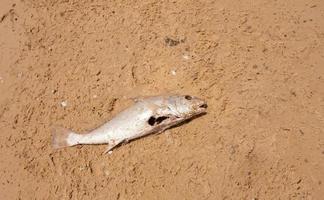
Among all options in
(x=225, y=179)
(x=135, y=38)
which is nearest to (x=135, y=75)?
(x=135, y=38)

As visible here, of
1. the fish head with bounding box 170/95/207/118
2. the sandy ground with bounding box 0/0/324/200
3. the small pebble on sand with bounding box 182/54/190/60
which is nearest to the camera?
A: the sandy ground with bounding box 0/0/324/200

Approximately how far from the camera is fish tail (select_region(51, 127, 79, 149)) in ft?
15.1

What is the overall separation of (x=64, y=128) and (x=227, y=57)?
1.57 metres

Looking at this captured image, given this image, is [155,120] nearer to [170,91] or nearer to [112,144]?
[170,91]

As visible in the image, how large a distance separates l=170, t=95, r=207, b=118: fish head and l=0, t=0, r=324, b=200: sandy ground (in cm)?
9

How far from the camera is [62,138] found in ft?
15.2

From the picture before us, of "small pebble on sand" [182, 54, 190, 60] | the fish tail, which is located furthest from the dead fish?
"small pebble on sand" [182, 54, 190, 60]

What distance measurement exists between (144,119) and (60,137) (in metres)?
0.76

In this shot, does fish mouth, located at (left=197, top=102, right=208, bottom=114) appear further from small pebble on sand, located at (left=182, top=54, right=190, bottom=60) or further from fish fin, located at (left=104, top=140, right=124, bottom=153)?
fish fin, located at (left=104, top=140, right=124, bottom=153)

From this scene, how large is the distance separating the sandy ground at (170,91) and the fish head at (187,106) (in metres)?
0.09

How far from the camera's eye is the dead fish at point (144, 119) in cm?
452

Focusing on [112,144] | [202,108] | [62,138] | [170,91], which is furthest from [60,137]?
[202,108]

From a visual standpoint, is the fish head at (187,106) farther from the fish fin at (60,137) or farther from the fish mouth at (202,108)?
the fish fin at (60,137)

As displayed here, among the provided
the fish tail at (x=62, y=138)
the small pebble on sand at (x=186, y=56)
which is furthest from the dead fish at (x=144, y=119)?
the small pebble on sand at (x=186, y=56)
